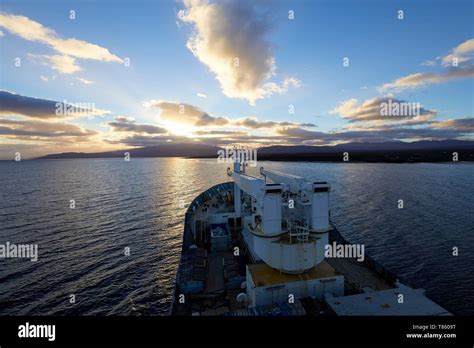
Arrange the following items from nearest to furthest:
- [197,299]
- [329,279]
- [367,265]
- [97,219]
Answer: [329,279] < [197,299] < [367,265] < [97,219]

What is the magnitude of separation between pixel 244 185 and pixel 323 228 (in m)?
9.19

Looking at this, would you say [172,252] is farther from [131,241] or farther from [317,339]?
[317,339]

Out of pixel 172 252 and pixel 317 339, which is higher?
pixel 317 339

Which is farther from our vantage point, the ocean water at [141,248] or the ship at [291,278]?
the ocean water at [141,248]

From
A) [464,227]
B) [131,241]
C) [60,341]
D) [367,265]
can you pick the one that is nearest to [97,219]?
[131,241]

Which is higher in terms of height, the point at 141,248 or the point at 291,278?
the point at 291,278

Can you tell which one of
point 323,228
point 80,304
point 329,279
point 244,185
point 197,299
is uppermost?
point 244,185

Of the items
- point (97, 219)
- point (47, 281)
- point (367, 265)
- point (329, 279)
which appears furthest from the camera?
point (97, 219)

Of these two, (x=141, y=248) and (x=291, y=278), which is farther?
(x=141, y=248)

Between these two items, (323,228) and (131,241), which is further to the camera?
(131,241)

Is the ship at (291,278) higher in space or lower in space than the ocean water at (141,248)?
higher

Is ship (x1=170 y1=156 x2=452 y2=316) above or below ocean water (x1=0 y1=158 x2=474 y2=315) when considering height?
above

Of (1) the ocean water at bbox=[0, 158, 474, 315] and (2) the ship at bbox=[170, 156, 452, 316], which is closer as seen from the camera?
(2) the ship at bbox=[170, 156, 452, 316]

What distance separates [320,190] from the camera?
1909 cm
